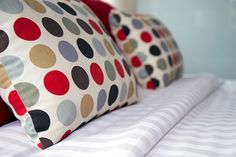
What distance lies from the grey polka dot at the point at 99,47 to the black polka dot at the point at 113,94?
9cm

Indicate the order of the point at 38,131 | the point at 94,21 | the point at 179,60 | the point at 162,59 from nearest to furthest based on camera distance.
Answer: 1. the point at 38,131
2. the point at 94,21
3. the point at 162,59
4. the point at 179,60

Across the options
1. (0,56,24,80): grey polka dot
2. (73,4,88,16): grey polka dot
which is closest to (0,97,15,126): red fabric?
(0,56,24,80): grey polka dot

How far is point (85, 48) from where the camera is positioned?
0.79m

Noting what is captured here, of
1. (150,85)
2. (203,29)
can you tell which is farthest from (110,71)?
(203,29)

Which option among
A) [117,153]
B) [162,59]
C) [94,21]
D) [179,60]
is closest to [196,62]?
[179,60]

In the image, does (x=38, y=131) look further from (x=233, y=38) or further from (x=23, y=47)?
(x=233, y=38)

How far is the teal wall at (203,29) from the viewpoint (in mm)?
2412

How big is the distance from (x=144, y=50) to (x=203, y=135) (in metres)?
0.71

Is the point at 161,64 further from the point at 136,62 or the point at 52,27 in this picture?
the point at 52,27

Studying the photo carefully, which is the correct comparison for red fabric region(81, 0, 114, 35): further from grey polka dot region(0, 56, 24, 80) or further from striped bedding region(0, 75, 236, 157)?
grey polka dot region(0, 56, 24, 80)

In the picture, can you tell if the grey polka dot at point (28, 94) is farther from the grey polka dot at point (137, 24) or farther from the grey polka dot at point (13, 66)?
the grey polka dot at point (137, 24)

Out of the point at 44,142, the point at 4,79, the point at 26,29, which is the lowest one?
the point at 44,142

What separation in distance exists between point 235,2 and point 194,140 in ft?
6.35

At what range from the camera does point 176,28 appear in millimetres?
2480
